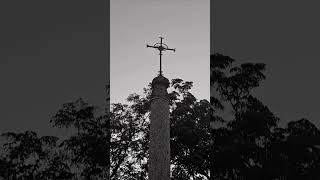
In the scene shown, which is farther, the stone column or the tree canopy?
the tree canopy

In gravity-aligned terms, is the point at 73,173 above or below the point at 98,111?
below

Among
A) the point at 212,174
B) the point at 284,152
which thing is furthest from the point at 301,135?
the point at 212,174

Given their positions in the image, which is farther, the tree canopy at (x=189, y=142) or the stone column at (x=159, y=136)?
the tree canopy at (x=189, y=142)

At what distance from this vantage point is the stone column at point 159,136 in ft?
46.6

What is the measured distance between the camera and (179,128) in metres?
20.2

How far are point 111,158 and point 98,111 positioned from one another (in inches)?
97.3

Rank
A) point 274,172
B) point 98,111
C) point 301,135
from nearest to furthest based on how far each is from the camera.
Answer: point 274,172, point 301,135, point 98,111

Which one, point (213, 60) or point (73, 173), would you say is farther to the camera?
point (213, 60)

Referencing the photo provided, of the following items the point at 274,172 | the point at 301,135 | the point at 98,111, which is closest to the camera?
the point at 274,172

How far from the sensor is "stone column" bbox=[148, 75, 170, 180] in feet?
46.6

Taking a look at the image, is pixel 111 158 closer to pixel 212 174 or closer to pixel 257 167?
pixel 212 174

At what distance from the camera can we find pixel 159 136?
14477 millimetres

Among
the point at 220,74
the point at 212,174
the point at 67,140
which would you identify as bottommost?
the point at 212,174

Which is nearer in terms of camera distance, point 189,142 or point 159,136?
point 159,136
